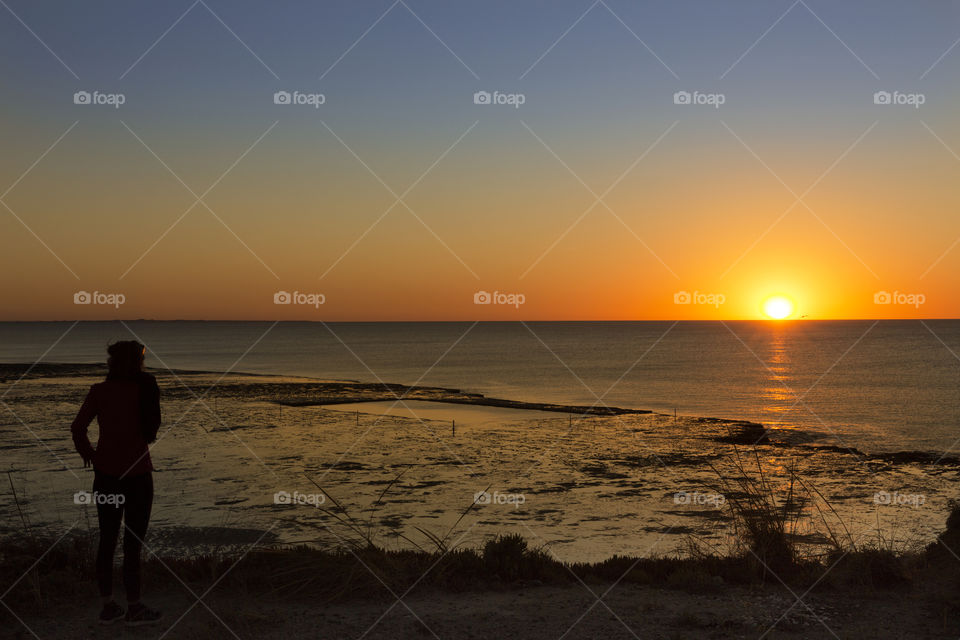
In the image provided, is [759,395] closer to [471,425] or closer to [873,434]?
[873,434]

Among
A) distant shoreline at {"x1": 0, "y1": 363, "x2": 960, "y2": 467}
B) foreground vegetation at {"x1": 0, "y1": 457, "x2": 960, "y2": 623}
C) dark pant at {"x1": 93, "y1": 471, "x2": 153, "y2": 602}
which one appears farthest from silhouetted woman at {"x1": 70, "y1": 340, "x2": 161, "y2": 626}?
distant shoreline at {"x1": 0, "y1": 363, "x2": 960, "y2": 467}

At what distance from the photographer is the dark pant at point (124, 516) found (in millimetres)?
6012

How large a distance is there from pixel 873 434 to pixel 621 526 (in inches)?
754

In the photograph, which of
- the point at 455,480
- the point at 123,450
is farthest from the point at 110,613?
the point at 455,480

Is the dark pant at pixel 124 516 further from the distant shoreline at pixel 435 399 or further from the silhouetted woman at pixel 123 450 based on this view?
the distant shoreline at pixel 435 399

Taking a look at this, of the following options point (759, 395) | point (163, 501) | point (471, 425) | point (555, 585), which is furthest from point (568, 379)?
point (555, 585)

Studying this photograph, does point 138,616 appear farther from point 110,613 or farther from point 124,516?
point 124,516

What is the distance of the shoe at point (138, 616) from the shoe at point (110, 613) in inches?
5.2

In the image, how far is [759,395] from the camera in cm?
4456

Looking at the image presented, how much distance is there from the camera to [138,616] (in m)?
6.23

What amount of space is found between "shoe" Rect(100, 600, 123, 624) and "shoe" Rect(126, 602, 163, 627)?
133 mm

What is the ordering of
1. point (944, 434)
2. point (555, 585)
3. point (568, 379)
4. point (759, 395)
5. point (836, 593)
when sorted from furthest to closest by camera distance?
point (568, 379) → point (759, 395) → point (944, 434) → point (555, 585) → point (836, 593)

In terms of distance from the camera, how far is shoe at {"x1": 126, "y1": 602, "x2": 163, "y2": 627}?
6219 millimetres

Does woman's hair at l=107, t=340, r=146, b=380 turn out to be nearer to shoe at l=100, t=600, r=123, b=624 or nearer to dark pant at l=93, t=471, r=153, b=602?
dark pant at l=93, t=471, r=153, b=602
